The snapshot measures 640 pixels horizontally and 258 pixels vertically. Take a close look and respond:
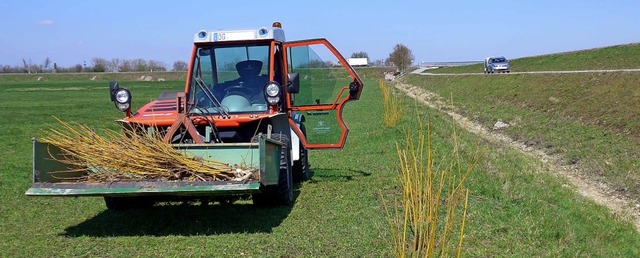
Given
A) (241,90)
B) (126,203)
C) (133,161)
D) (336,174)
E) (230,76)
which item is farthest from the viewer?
(336,174)

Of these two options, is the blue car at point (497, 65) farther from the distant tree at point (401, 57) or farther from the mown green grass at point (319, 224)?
the distant tree at point (401, 57)

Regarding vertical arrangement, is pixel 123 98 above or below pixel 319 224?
above

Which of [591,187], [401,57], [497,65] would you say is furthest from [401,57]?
[591,187]

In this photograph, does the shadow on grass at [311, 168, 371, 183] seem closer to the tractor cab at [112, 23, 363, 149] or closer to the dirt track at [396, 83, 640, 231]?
the tractor cab at [112, 23, 363, 149]

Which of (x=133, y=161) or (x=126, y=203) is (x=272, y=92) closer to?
(x=133, y=161)

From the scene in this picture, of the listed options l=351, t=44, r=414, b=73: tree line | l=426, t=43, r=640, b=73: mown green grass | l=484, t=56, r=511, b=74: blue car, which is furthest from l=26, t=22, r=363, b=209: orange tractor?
l=351, t=44, r=414, b=73: tree line

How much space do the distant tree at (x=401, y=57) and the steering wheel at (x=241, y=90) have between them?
3819 inches

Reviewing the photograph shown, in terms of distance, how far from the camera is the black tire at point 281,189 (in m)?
8.88

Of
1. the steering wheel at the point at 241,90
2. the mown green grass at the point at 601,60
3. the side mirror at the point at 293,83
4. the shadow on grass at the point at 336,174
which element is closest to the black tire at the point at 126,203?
the steering wheel at the point at 241,90

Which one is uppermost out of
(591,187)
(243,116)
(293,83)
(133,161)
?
(293,83)

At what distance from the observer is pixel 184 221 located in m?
8.67

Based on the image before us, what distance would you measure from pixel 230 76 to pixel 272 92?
1.16 meters

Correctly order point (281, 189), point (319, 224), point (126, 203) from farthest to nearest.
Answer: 1. point (126, 203)
2. point (281, 189)
3. point (319, 224)

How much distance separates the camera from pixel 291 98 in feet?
35.1
